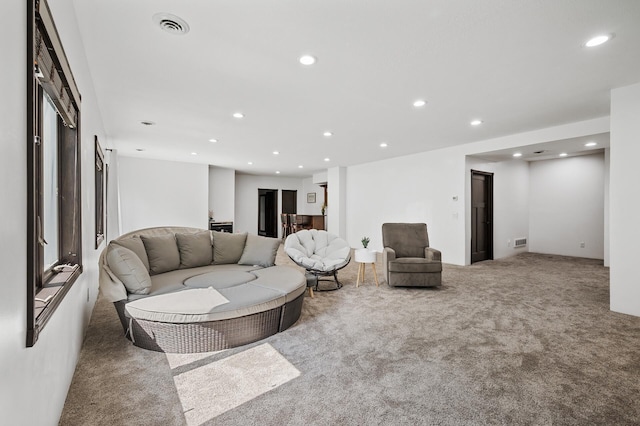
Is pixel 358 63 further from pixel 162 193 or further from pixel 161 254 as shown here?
pixel 162 193

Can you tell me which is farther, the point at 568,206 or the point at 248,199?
the point at 248,199

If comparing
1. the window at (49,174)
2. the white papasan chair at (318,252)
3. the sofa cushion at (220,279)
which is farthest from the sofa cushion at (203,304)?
the white papasan chair at (318,252)

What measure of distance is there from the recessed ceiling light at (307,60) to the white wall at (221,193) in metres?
7.15

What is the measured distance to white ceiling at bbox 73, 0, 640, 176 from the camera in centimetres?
201

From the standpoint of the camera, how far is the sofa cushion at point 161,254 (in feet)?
11.2

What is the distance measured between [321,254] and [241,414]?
3089mm

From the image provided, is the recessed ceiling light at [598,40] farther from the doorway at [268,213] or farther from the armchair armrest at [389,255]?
the doorway at [268,213]

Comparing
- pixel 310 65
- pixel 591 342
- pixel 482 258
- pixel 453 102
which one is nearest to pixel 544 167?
pixel 482 258

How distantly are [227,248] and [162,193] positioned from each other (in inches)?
196

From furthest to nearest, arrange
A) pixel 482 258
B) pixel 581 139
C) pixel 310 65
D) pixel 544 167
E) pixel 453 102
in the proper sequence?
pixel 544 167
pixel 482 258
pixel 581 139
pixel 453 102
pixel 310 65

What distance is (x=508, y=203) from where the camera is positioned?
7.20 metres

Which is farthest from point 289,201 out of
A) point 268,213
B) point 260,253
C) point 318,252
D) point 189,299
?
point 189,299

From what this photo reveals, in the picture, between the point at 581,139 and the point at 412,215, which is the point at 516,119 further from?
the point at 412,215

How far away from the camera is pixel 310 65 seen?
2.73 meters
